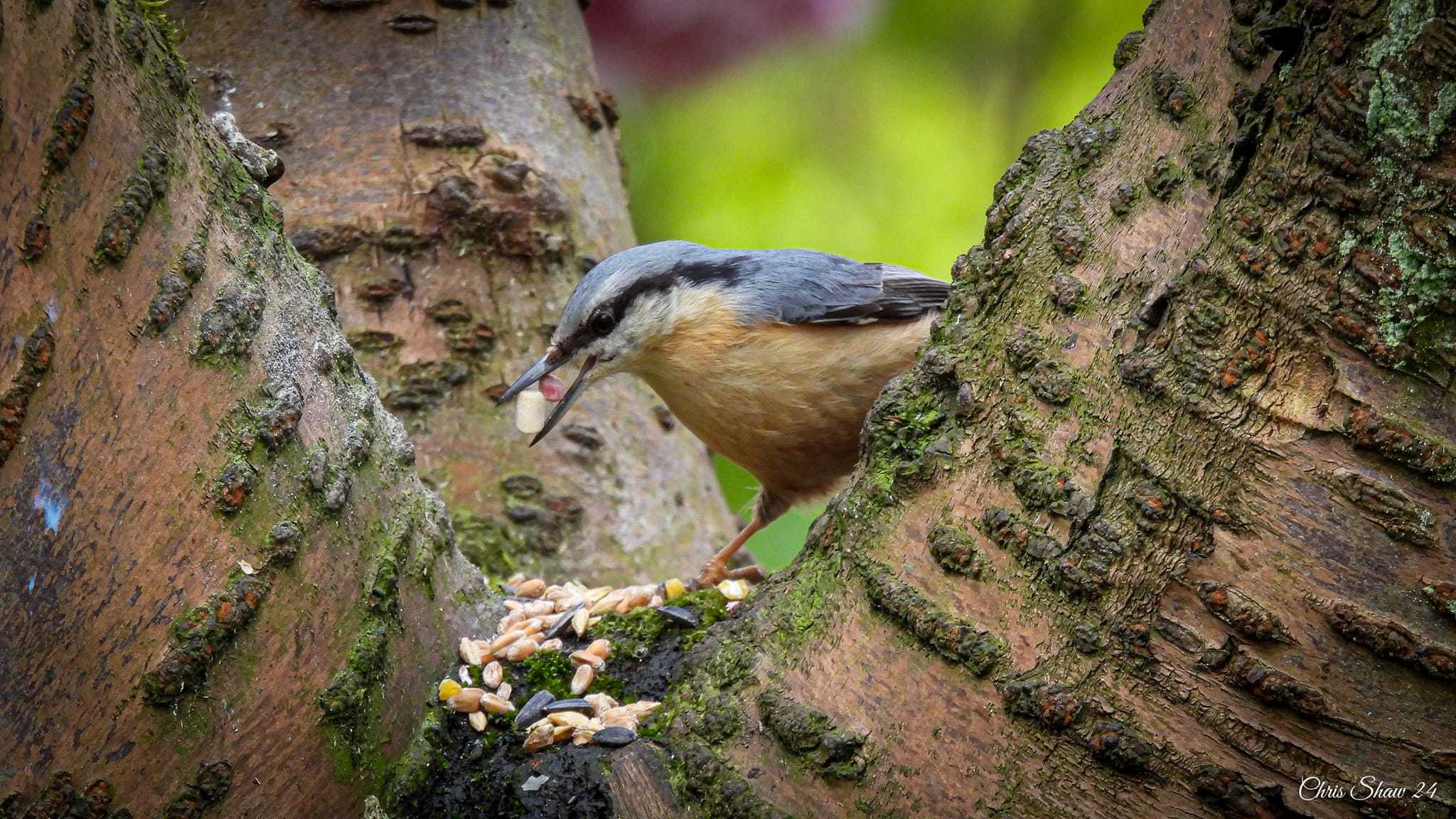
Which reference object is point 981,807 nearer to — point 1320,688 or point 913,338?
point 1320,688

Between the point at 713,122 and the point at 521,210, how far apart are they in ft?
3.24

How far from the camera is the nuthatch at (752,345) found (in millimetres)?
2793

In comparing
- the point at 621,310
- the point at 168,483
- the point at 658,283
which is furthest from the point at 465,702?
the point at 658,283

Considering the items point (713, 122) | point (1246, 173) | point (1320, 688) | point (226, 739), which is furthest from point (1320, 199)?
point (713, 122)

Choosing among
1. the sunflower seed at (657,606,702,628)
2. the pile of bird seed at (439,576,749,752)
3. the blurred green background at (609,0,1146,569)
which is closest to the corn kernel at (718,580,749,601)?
the pile of bird seed at (439,576,749,752)

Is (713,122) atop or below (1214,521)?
atop

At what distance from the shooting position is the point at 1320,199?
4.32 feet

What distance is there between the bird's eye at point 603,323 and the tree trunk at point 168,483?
0.98 metres

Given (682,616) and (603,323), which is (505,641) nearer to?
(682,616)

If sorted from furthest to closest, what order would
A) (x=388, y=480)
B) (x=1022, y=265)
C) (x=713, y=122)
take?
(x=713, y=122) → (x=388, y=480) → (x=1022, y=265)

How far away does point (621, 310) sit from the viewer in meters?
2.81

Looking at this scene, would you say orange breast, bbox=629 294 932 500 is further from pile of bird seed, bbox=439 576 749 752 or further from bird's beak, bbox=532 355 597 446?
pile of bird seed, bbox=439 576 749 752

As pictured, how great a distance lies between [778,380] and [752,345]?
12 cm

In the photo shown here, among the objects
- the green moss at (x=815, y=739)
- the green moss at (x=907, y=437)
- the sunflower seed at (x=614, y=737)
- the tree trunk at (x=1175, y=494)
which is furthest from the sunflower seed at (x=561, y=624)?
the green moss at (x=907, y=437)
